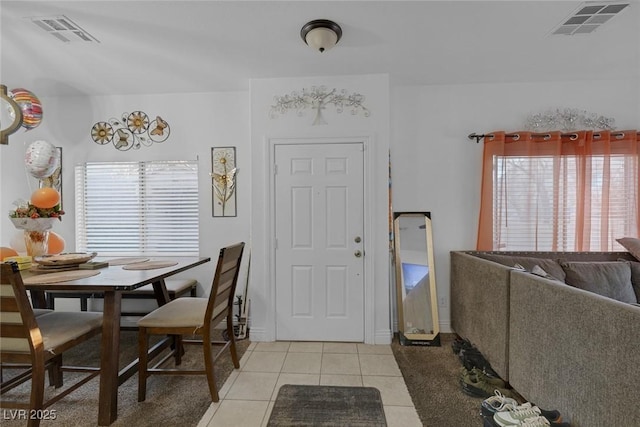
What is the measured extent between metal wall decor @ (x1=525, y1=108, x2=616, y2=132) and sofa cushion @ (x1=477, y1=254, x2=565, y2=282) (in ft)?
4.58

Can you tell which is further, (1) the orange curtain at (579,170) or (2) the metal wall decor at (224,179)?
(2) the metal wall decor at (224,179)

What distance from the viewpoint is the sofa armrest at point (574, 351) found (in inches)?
48.8

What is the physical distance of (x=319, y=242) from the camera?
3.01m

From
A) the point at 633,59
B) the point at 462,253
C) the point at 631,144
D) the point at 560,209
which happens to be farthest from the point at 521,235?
the point at 633,59

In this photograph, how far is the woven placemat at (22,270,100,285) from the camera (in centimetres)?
174

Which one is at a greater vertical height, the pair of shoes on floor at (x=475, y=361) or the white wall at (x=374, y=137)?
the white wall at (x=374, y=137)

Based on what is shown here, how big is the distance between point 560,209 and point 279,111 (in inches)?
119

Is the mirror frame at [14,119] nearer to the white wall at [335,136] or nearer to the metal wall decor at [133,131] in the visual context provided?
the metal wall decor at [133,131]

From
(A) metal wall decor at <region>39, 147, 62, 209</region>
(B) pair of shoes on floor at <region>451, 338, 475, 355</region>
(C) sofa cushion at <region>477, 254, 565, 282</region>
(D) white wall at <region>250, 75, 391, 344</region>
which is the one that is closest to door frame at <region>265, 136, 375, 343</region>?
(D) white wall at <region>250, 75, 391, 344</region>

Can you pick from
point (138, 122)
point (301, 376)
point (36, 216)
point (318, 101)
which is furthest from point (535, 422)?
point (138, 122)

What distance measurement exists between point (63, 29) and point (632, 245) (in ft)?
16.7

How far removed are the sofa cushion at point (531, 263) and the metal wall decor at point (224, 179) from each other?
269 centimetres

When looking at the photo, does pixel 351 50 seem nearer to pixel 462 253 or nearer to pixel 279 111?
pixel 279 111

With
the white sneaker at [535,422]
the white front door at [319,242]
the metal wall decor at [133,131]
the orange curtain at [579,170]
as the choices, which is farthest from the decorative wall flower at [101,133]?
the white sneaker at [535,422]
